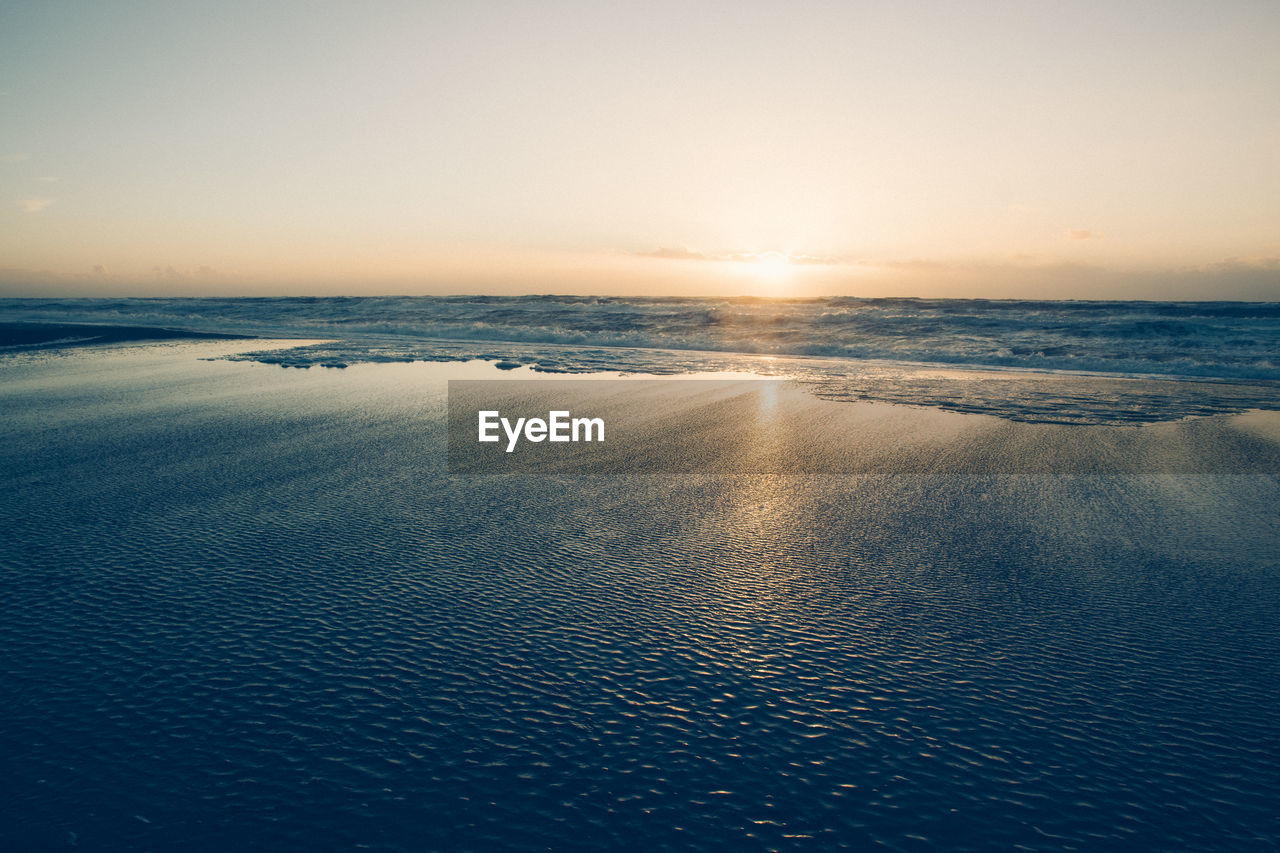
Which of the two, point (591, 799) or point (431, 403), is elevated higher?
point (431, 403)

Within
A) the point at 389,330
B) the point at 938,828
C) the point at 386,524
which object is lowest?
the point at 938,828

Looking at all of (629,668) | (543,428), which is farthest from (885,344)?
(629,668)

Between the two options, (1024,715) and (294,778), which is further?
(1024,715)

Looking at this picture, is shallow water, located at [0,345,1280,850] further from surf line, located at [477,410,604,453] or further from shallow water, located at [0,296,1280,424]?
shallow water, located at [0,296,1280,424]

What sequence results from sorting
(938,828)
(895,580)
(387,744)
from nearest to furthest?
(938,828), (387,744), (895,580)

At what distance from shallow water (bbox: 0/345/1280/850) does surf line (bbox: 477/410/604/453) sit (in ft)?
7.81

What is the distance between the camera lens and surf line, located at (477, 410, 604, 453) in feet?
30.8

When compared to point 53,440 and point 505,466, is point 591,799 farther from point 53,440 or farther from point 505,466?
point 53,440

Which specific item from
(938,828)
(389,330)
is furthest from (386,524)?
(389,330)

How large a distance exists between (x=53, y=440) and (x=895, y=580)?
10.0m

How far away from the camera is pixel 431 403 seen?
39.0ft

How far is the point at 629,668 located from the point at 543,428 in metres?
6.47

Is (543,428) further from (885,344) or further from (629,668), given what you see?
(885,344)

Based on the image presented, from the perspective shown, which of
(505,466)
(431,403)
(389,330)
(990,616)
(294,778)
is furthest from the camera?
(389,330)
